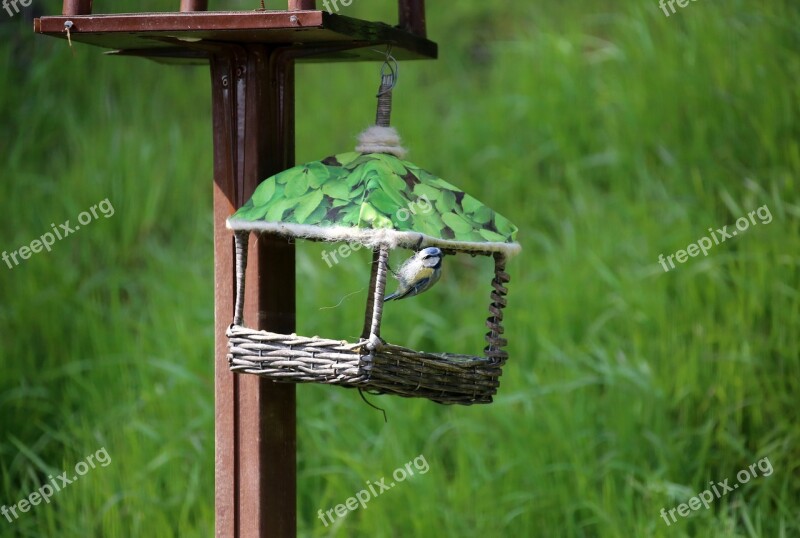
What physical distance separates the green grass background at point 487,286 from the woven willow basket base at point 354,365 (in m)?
1.21

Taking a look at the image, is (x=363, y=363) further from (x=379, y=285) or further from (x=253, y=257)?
(x=253, y=257)

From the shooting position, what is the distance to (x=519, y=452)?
3100 mm

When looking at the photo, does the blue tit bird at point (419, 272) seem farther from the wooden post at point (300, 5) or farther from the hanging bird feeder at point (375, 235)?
the wooden post at point (300, 5)

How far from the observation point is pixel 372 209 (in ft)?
5.67

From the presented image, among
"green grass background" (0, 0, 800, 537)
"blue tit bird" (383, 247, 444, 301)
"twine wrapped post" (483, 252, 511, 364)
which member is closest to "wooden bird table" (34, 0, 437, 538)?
"blue tit bird" (383, 247, 444, 301)

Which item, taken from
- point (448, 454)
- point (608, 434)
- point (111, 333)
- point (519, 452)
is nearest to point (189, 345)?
point (111, 333)

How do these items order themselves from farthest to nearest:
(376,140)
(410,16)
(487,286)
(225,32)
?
(487,286) → (410,16) → (376,140) → (225,32)

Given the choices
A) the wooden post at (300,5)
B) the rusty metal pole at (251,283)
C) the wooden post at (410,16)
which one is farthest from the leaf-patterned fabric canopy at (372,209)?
the wooden post at (410,16)

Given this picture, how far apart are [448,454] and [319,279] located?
2.98 feet

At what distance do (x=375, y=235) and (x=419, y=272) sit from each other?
13 cm

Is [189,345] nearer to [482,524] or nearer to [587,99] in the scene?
[482,524]

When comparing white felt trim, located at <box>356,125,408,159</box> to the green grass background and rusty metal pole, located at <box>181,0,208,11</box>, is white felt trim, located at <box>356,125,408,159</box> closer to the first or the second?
rusty metal pole, located at <box>181,0,208,11</box>

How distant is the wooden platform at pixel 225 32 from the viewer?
1.74 meters

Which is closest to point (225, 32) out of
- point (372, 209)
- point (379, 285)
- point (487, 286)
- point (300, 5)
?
point (300, 5)
